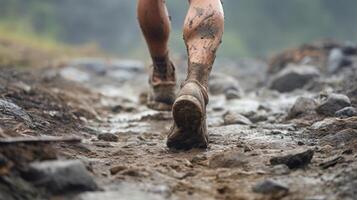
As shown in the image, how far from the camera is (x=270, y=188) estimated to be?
1731mm

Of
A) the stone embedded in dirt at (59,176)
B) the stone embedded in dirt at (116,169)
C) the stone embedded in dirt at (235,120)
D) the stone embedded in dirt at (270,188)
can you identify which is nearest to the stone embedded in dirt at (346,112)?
the stone embedded in dirt at (235,120)

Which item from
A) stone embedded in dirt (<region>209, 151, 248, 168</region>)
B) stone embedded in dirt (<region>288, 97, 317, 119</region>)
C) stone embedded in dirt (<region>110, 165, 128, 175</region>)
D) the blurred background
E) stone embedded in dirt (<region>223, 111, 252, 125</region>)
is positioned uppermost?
the blurred background

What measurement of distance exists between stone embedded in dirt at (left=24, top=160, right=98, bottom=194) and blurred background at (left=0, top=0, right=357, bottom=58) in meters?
18.0

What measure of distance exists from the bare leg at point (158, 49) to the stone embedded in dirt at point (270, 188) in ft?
4.64

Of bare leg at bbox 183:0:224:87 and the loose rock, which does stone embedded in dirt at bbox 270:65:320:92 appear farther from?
the loose rock

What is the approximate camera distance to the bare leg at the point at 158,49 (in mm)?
2930

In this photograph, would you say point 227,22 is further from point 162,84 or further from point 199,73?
point 199,73

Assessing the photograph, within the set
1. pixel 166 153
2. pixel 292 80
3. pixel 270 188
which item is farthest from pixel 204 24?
pixel 292 80

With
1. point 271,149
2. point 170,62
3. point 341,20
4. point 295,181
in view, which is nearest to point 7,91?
point 170,62

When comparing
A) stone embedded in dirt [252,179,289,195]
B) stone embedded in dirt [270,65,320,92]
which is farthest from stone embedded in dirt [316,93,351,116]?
stone embedded in dirt [270,65,320,92]

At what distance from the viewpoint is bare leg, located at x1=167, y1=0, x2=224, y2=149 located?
2.16 metres

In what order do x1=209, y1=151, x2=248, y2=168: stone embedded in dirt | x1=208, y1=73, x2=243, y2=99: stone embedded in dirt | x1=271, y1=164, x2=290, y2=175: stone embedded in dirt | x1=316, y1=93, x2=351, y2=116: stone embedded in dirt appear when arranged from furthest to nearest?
x1=208, y1=73, x2=243, y2=99: stone embedded in dirt
x1=316, y1=93, x2=351, y2=116: stone embedded in dirt
x1=209, y1=151, x2=248, y2=168: stone embedded in dirt
x1=271, y1=164, x2=290, y2=175: stone embedded in dirt

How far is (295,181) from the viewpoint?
181 centimetres

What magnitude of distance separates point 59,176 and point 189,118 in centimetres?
70
